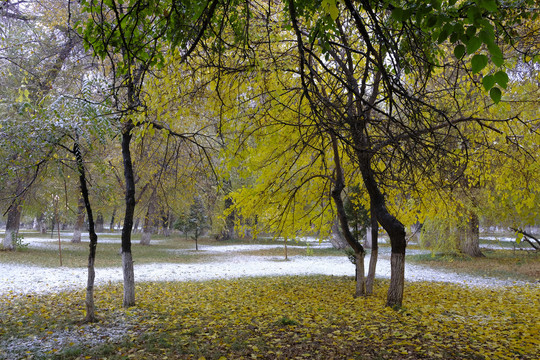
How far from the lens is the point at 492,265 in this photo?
51.9 feet

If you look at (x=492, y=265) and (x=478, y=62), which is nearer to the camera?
(x=478, y=62)

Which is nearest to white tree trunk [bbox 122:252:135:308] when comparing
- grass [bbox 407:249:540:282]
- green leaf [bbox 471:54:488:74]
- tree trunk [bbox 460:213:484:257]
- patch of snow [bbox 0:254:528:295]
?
patch of snow [bbox 0:254:528:295]

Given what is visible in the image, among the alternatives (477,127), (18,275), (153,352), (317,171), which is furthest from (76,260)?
(477,127)

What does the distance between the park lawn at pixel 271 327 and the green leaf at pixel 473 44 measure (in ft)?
11.5

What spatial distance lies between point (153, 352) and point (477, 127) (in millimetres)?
7617

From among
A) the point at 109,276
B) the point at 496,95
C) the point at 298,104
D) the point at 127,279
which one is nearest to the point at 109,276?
the point at 109,276

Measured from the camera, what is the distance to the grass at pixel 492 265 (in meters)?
13.4

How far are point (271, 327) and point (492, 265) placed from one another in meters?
14.3

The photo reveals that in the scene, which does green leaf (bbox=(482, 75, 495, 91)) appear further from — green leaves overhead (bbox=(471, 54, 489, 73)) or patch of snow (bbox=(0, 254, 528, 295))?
patch of snow (bbox=(0, 254, 528, 295))

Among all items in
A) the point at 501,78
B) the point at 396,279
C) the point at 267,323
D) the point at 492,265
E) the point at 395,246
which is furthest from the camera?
the point at 492,265

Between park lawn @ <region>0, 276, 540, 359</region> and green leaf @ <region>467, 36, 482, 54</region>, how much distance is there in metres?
3.52

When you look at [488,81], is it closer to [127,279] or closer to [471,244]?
[127,279]

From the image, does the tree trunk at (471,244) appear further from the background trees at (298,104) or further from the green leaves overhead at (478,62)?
the green leaves overhead at (478,62)

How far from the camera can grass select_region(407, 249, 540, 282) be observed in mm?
13381
